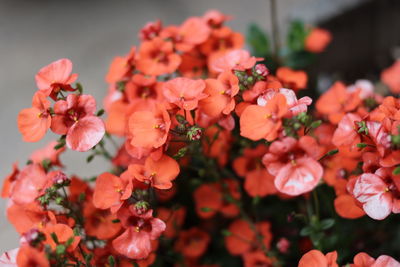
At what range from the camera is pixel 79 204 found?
Answer: 1098mm

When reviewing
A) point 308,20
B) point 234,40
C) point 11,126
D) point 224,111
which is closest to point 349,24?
point 308,20

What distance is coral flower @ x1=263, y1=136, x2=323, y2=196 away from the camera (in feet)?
2.70

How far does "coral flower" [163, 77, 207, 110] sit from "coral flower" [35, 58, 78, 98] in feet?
0.66

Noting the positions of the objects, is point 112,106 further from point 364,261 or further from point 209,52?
point 364,261

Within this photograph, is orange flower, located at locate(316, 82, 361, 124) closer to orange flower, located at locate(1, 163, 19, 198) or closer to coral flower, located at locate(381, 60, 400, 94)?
coral flower, located at locate(381, 60, 400, 94)

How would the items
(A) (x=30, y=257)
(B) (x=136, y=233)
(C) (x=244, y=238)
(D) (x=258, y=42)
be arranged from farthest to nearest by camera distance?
1. (D) (x=258, y=42)
2. (C) (x=244, y=238)
3. (B) (x=136, y=233)
4. (A) (x=30, y=257)

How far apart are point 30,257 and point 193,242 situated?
22.4 inches

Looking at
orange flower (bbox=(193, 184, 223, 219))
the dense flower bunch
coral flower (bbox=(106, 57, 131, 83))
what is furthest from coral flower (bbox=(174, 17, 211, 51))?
orange flower (bbox=(193, 184, 223, 219))

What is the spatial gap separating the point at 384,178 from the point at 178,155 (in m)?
0.39

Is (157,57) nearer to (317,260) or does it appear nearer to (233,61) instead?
(233,61)

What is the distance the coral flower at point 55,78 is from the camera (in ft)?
3.18

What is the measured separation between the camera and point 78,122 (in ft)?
3.04

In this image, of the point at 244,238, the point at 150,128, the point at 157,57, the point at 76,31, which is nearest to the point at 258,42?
the point at 157,57

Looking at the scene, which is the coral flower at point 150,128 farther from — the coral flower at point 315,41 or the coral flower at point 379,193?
the coral flower at point 315,41
